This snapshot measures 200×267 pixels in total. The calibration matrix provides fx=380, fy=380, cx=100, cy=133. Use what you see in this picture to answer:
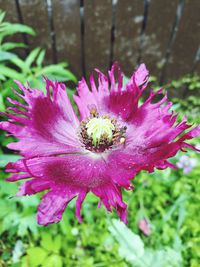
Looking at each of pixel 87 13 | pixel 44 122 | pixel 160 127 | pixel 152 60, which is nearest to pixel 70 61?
pixel 87 13

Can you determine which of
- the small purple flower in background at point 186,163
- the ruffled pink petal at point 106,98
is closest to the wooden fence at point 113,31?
the small purple flower in background at point 186,163

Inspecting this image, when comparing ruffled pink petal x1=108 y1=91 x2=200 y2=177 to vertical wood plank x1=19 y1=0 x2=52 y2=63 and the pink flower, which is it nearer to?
the pink flower

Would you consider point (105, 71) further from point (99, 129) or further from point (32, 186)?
point (32, 186)

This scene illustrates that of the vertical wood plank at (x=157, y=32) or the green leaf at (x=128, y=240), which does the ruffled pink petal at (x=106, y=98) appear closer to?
the green leaf at (x=128, y=240)

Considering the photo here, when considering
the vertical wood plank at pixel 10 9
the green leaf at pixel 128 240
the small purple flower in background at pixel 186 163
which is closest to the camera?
the green leaf at pixel 128 240

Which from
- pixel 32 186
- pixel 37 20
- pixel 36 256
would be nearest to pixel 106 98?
pixel 32 186

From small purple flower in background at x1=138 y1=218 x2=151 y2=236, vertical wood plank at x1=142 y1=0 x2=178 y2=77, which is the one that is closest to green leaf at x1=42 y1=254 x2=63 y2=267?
small purple flower in background at x1=138 y1=218 x2=151 y2=236

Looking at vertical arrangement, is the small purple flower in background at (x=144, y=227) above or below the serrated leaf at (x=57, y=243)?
above
